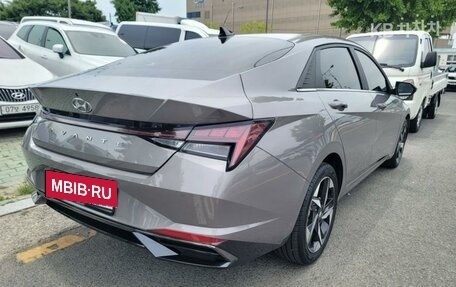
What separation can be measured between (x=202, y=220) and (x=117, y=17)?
5266 cm

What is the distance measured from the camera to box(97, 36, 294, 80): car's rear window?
7.54 ft

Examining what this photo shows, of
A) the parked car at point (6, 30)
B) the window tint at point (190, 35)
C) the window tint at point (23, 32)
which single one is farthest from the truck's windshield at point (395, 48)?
the parked car at point (6, 30)

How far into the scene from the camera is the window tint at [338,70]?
112 inches

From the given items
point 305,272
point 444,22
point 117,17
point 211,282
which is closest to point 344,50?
point 305,272

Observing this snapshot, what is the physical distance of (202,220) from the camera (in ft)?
6.02

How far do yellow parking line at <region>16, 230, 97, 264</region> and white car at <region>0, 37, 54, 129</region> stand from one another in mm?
2699

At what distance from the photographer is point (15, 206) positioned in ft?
11.0

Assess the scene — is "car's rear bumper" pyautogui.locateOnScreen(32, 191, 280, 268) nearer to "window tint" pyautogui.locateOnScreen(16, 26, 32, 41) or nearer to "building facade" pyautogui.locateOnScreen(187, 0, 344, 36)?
"window tint" pyautogui.locateOnScreen(16, 26, 32, 41)

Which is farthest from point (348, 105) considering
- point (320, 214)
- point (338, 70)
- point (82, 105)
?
point (82, 105)

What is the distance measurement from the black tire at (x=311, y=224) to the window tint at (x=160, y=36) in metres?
8.72

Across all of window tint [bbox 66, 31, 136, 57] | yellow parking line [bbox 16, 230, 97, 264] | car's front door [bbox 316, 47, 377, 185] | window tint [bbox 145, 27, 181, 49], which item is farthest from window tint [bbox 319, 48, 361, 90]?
window tint [bbox 145, 27, 181, 49]

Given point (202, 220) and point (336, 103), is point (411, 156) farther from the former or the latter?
point (202, 220)

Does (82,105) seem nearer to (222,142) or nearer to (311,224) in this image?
(222,142)

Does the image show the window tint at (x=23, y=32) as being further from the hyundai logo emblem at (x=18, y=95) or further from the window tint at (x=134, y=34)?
the hyundai logo emblem at (x=18, y=95)
